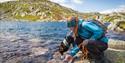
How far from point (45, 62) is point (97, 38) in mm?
4113

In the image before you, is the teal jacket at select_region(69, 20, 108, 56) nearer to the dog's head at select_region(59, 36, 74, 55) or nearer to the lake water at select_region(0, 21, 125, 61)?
the dog's head at select_region(59, 36, 74, 55)

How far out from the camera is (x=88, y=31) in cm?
1033

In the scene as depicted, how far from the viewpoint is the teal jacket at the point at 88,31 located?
9969 mm

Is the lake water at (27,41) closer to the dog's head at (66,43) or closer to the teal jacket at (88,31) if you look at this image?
the dog's head at (66,43)

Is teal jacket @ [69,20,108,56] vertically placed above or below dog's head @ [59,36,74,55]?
above

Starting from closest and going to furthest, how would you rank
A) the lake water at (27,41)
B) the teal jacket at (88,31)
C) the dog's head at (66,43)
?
the teal jacket at (88,31) < the dog's head at (66,43) < the lake water at (27,41)

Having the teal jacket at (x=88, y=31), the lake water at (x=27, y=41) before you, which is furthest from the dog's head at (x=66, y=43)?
the lake water at (x=27, y=41)

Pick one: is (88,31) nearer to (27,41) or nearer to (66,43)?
(66,43)

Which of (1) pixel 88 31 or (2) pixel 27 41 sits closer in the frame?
(1) pixel 88 31

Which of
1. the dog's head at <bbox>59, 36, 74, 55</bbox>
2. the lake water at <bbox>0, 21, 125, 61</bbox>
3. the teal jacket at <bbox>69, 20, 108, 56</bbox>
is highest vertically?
the teal jacket at <bbox>69, 20, 108, 56</bbox>

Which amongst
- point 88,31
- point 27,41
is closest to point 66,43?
point 88,31

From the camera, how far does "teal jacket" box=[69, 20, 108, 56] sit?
9969 millimetres

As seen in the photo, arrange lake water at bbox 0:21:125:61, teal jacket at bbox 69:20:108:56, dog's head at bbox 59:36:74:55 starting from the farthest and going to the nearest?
A: lake water at bbox 0:21:125:61 → dog's head at bbox 59:36:74:55 → teal jacket at bbox 69:20:108:56

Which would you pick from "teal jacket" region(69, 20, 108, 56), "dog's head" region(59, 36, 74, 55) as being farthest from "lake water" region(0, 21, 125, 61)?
"teal jacket" region(69, 20, 108, 56)
